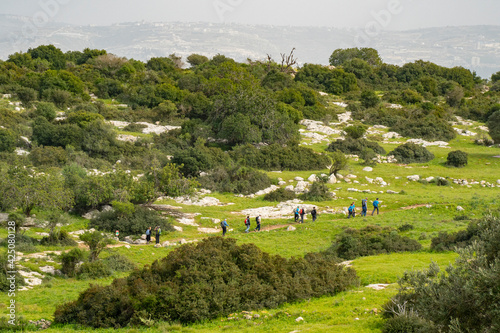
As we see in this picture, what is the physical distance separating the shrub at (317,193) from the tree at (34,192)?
16.0m

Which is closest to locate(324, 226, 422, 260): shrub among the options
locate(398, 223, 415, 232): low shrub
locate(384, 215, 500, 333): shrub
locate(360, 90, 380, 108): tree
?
locate(398, 223, 415, 232): low shrub

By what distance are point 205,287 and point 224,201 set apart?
59.5ft

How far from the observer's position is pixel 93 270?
1812cm

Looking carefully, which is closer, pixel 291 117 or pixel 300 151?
pixel 300 151

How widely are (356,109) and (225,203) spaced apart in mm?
45020

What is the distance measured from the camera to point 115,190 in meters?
27.1

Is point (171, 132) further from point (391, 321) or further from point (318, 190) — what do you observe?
point (391, 321)

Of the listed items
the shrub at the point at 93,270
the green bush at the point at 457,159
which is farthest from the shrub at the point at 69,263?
the green bush at the point at 457,159

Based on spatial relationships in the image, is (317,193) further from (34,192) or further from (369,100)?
(369,100)

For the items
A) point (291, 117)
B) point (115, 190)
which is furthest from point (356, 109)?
point (115, 190)

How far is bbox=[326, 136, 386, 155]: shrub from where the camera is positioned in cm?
4675

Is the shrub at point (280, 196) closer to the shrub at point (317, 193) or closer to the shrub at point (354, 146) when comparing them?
the shrub at point (317, 193)

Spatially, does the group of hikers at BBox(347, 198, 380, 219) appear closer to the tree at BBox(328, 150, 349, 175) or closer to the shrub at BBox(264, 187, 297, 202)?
the shrub at BBox(264, 187, 297, 202)

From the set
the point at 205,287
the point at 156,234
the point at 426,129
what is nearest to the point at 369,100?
the point at 426,129
